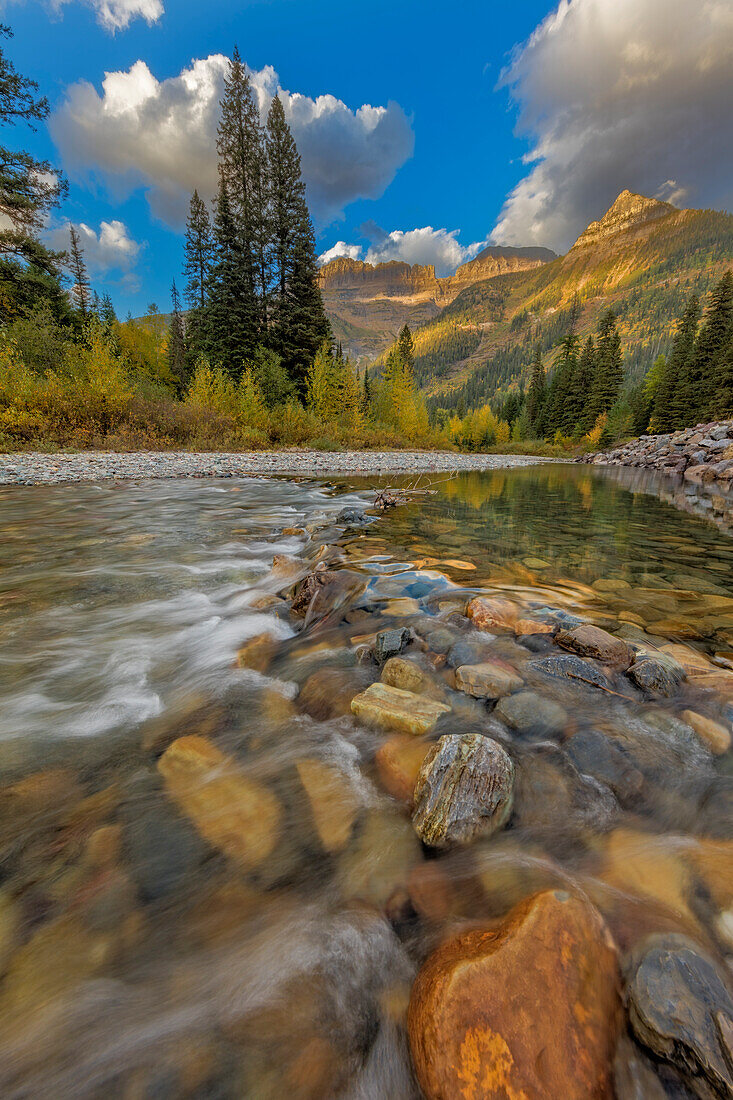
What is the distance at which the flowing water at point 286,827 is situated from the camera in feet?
3.93

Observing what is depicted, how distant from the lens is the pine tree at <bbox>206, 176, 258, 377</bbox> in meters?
31.0

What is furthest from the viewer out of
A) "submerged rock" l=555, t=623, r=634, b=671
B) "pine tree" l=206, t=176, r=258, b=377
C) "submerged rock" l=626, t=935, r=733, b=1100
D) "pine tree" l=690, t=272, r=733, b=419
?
"pine tree" l=690, t=272, r=733, b=419

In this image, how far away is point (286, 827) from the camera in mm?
1896

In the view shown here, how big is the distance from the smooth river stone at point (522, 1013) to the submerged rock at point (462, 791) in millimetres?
Answer: 444

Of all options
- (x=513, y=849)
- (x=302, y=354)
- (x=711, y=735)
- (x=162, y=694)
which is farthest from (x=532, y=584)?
(x=302, y=354)

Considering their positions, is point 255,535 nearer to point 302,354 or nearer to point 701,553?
point 701,553

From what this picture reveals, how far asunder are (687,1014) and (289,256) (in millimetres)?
40972

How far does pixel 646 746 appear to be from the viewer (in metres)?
2.14

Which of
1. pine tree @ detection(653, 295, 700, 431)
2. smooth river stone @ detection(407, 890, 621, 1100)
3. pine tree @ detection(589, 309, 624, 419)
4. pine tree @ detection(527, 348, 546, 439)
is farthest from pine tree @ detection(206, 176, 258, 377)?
pine tree @ detection(527, 348, 546, 439)

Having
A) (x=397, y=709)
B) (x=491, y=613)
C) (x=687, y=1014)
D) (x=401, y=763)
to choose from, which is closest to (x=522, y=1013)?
(x=687, y=1014)

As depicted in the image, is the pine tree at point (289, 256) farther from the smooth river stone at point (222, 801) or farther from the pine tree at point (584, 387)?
the pine tree at point (584, 387)

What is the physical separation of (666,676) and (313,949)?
2.41 m

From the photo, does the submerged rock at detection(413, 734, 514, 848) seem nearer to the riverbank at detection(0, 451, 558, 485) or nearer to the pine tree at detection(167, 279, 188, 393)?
the riverbank at detection(0, 451, 558, 485)

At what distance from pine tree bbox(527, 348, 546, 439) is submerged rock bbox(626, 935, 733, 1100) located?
79271 mm
